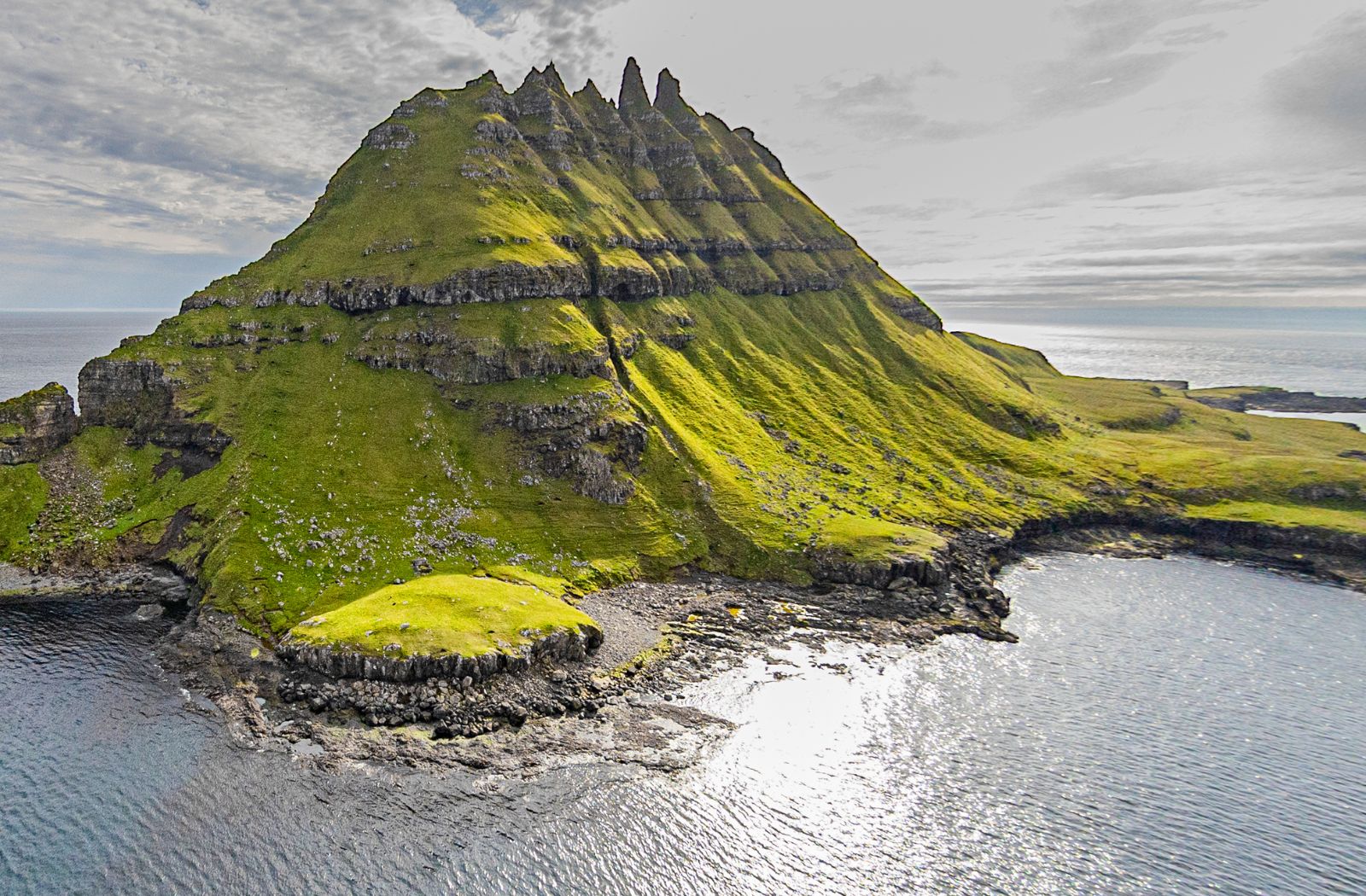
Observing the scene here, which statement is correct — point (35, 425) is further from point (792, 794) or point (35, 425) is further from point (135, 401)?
point (792, 794)

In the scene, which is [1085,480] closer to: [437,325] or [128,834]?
[437,325]

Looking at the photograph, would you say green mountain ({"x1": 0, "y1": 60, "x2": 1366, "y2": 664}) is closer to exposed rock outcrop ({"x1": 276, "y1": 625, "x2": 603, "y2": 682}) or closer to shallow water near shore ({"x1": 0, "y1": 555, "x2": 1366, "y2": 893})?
exposed rock outcrop ({"x1": 276, "y1": 625, "x2": 603, "y2": 682})

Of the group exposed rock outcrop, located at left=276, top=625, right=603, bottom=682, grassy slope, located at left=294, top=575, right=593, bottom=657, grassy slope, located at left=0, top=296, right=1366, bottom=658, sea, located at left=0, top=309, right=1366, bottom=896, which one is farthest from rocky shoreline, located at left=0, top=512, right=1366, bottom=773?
grassy slope, located at left=0, top=296, right=1366, bottom=658

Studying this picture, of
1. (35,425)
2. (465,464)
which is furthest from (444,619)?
(35,425)

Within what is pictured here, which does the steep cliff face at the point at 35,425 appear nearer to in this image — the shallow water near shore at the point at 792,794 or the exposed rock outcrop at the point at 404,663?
the shallow water near shore at the point at 792,794

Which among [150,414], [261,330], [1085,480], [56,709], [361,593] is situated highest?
[261,330]

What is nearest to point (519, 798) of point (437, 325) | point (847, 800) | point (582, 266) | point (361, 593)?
point (847, 800)

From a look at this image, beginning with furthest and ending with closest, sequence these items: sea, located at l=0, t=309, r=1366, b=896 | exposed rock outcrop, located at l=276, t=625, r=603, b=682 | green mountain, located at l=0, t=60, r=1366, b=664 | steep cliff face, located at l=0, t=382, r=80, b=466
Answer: steep cliff face, located at l=0, t=382, r=80, b=466, green mountain, located at l=0, t=60, r=1366, b=664, exposed rock outcrop, located at l=276, t=625, r=603, b=682, sea, located at l=0, t=309, r=1366, b=896
